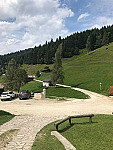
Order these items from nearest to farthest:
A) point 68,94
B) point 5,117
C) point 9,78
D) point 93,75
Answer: point 5,117
point 68,94
point 9,78
point 93,75

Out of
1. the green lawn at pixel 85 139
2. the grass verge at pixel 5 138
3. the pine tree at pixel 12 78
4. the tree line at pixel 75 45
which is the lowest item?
the grass verge at pixel 5 138

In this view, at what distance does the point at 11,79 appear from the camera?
39750mm

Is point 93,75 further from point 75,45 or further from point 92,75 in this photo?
point 75,45

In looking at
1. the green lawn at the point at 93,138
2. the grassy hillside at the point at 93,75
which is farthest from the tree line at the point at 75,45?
the green lawn at the point at 93,138

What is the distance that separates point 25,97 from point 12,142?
2095 cm

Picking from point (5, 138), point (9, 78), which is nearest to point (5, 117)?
point (5, 138)

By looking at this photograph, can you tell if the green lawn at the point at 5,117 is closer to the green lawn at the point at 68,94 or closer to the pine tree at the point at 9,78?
the green lawn at the point at 68,94

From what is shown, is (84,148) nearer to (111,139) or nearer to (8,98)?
(111,139)

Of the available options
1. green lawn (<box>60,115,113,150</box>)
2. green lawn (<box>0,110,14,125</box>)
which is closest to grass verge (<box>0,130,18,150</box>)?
green lawn (<box>60,115,113,150</box>)

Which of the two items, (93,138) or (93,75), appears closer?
(93,138)

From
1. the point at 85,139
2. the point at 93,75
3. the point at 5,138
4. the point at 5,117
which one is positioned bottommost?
the point at 5,117

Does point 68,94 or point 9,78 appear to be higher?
point 9,78

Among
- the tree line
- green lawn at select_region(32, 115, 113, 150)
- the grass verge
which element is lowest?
the grass verge

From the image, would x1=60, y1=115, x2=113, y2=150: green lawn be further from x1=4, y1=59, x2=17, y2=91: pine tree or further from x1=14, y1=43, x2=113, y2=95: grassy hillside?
x1=4, y1=59, x2=17, y2=91: pine tree
